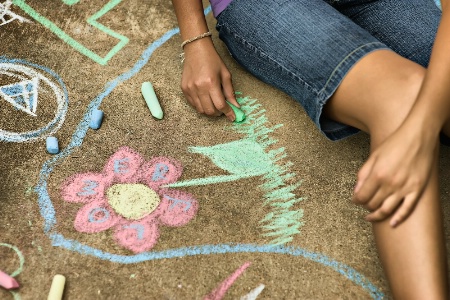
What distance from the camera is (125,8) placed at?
201cm

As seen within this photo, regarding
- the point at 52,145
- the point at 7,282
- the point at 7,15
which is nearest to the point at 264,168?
the point at 52,145

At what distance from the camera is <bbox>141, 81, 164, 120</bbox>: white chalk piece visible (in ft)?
5.60

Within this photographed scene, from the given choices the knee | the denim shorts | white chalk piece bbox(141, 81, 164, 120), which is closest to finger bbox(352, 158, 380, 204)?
the knee

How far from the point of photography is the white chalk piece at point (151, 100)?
1.71 meters

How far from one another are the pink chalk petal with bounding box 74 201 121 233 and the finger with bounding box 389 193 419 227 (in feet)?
2.48

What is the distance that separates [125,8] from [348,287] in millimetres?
1276

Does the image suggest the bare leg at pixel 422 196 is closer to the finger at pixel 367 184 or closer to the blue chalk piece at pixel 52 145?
the finger at pixel 367 184

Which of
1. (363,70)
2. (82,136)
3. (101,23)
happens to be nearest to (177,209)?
(82,136)

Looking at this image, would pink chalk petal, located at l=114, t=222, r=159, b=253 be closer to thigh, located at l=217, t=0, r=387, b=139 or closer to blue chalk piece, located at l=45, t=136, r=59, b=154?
blue chalk piece, located at l=45, t=136, r=59, b=154

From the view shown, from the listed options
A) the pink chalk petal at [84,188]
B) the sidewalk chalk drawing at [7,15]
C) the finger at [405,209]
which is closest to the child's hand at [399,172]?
the finger at [405,209]

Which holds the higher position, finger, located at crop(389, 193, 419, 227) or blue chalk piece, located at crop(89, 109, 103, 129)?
finger, located at crop(389, 193, 419, 227)

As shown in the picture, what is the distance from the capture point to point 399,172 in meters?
1.16

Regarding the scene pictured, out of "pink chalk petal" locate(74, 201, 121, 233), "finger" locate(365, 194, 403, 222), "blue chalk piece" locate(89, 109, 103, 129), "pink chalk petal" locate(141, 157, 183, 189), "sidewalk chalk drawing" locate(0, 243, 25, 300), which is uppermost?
"finger" locate(365, 194, 403, 222)

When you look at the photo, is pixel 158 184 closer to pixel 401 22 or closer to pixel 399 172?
pixel 399 172
